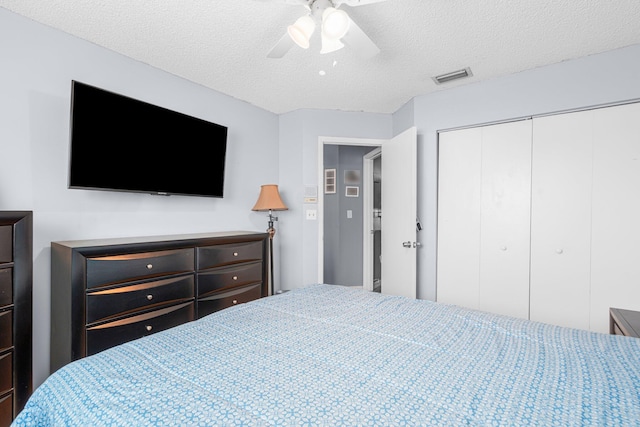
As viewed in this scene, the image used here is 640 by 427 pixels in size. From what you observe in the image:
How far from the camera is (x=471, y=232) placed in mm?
Answer: 2818

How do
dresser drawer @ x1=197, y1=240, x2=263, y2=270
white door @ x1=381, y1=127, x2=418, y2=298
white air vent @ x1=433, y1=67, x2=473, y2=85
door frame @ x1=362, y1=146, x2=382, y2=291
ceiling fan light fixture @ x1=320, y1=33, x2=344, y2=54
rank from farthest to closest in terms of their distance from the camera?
door frame @ x1=362, y1=146, x2=382, y2=291
white door @ x1=381, y1=127, x2=418, y2=298
white air vent @ x1=433, y1=67, x2=473, y2=85
dresser drawer @ x1=197, y1=240, x2=263, y2=270
ceiling fan light fixture @ x1=320, y1=33, x2=344, y2=54

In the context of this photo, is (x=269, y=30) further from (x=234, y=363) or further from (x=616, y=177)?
(x=616, y=177)

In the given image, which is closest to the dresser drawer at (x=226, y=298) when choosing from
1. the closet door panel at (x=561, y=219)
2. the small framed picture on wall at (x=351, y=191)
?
the small framed picture on wall at (x=351, y=191)

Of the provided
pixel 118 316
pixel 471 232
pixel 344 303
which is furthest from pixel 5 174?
pixel 471 232

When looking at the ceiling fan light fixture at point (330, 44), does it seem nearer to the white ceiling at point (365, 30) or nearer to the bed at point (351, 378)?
the white ceiling at point (365, 30)

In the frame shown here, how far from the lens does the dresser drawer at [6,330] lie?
1.48m

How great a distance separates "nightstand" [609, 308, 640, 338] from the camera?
1.48m

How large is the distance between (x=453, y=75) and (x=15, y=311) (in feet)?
11.0

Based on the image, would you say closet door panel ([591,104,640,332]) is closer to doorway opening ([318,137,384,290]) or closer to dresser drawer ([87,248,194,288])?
doorway opening ([318,137,384,290])

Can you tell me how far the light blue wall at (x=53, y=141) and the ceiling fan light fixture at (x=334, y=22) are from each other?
173 centimetres

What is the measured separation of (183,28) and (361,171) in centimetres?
300

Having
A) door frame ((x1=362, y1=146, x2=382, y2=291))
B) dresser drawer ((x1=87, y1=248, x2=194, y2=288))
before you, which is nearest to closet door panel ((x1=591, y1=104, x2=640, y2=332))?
door frame ((x1=362, y1=146, x2=382, y2=291))

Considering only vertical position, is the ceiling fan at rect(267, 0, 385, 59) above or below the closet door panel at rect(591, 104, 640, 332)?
above

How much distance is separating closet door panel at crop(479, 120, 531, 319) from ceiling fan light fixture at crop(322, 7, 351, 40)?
1.93 m
